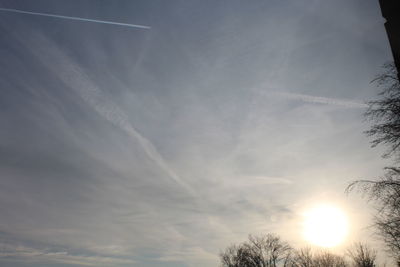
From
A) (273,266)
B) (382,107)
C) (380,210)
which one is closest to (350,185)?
(380,210)

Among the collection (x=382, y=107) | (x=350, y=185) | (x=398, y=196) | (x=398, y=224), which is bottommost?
(x=398, y=224)

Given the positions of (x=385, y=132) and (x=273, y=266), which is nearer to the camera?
(x=385, y=132)

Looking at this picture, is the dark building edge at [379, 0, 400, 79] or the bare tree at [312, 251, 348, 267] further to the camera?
the bare tree at [312, 251, 348, 267]

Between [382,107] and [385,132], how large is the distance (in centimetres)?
93

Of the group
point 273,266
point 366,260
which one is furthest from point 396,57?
point 273,266

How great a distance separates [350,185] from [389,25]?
723cm

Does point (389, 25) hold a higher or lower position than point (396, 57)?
higher

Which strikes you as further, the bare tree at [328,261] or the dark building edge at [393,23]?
the bare tree at [328,261]

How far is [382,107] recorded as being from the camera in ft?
32.0

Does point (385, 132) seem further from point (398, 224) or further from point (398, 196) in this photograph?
point (398, 224)

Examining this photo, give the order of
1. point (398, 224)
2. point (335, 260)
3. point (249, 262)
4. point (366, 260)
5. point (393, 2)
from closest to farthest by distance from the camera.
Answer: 1. point (393, 2)
2. point (398, 224)
3. point (366, 260)
4. point (335, 260)
5. point (249, 262)

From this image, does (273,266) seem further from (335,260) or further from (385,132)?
(385,132)

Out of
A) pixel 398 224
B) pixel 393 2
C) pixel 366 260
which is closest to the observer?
pixel 393 2

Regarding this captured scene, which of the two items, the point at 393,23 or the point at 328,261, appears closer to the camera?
the point at 393,23
